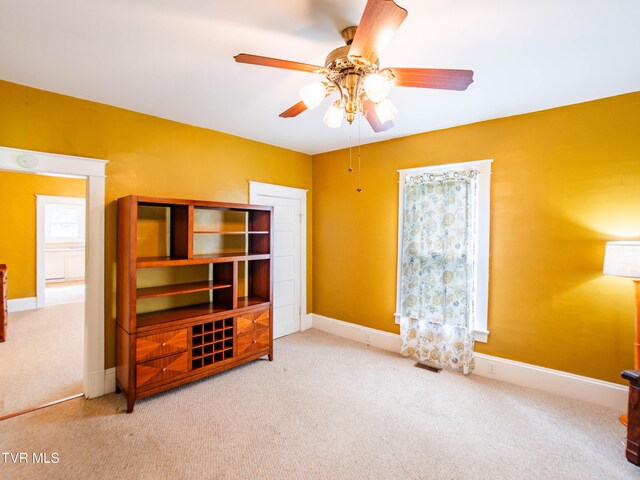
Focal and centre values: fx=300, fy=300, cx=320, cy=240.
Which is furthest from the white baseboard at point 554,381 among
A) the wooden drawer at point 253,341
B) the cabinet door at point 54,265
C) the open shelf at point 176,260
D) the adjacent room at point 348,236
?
the cabinet door at point 54,265

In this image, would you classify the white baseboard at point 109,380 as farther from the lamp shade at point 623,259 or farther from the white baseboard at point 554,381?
the lamp shade at point 623,259

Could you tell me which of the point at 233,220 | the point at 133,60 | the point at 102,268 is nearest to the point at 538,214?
the point at 233,220

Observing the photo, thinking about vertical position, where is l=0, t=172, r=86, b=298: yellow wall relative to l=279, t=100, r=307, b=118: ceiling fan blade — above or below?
below

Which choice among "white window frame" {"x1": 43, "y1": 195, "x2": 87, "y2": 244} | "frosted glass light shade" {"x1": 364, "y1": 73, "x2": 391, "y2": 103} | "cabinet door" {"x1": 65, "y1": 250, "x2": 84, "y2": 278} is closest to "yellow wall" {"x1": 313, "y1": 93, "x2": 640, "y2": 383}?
"frosted glass light shade" {"x1": 364, "y1": 73, "x2": 391, "y2": 103}

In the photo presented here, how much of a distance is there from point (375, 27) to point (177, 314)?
9.24ft

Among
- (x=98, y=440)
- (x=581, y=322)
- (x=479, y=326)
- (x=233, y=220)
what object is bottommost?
(x=98, y=440)

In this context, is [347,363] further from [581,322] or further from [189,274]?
[581,322]

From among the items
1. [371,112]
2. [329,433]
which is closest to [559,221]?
[371,112]

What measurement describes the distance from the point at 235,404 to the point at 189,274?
143 centimetres

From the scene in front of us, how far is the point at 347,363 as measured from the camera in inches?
133

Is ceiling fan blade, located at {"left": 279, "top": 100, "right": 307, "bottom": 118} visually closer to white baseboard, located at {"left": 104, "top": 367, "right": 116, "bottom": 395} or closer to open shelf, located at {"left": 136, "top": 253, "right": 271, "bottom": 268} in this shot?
open shelf, located at {"left": 136, "top": 253, "right": 271, "bottom": 268}

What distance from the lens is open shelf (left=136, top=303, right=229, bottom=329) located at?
2.68 m

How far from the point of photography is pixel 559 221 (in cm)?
271

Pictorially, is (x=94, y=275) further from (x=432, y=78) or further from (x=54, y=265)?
(x=54, y=265)
